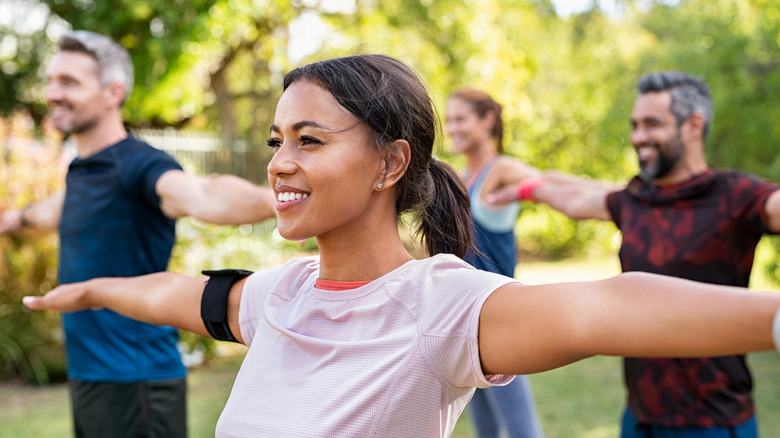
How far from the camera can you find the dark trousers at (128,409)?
3279 millimetres

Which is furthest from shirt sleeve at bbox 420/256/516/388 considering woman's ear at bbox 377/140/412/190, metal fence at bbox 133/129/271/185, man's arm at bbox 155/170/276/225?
metal fence at bbox 133/129/271/185

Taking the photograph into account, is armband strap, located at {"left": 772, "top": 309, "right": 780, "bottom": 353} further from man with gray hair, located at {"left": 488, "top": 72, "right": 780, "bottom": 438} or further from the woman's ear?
man with gray hair, located at {"left": 488, "top": 72, "right": 780, "bottom": 438}

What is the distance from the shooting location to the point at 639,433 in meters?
3.54

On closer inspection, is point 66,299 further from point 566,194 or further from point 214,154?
point 214,154

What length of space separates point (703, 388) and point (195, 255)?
19.4 feet

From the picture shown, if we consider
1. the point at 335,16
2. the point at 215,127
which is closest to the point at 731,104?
the point at 335,16

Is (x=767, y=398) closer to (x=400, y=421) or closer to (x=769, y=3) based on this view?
(x=769, y=3)

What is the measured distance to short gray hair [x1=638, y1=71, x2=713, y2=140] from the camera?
386 cm

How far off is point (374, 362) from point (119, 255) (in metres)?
2.10

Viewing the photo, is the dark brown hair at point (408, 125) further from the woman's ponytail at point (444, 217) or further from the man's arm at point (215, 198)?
the man's arm at point (215, 198)

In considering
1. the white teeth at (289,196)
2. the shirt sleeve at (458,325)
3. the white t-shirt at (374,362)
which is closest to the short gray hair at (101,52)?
the white teeth at (289,196)

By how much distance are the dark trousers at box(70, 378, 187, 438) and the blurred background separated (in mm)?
1616

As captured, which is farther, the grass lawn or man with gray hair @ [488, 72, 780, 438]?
the grass lawn

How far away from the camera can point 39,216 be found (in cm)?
413
